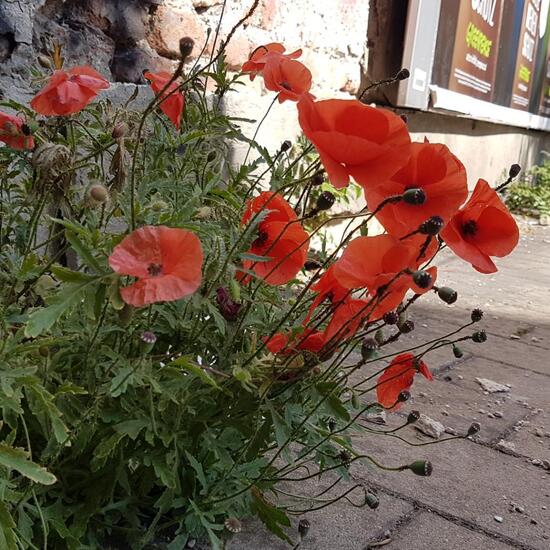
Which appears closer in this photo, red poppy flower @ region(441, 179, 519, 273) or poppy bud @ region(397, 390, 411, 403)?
red poppy flower @ region(441, 179, 519, 273)

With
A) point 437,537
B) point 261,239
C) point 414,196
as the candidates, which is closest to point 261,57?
point 261,239

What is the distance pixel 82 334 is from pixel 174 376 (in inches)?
6.2

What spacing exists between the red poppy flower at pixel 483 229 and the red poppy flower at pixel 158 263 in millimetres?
413

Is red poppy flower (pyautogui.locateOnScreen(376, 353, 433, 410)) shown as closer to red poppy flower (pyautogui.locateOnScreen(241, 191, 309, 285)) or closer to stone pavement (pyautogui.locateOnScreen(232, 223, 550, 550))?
stone pavement (pyautogui.locateOnScreen(232, 223, 550, 550))

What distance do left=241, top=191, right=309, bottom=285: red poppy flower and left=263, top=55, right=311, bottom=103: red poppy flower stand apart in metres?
0.30

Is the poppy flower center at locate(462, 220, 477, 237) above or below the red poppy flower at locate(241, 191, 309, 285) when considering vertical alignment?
above

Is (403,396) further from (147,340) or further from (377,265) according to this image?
(147,340)

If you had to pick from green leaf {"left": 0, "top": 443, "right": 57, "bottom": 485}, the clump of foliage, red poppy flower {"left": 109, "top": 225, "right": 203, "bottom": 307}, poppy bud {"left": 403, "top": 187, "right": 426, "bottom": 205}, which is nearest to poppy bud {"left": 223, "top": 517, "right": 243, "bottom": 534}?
the clump of foliage

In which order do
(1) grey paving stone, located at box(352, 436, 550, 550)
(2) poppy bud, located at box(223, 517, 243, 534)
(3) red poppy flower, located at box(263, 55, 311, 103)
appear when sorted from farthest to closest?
(1) grey paving stone, located at box(352, 436, 550, 550)
(3) red poppy flower, located at box(263, 55, 311, 103)
(2) poppy bud, located at box(223, 517, 243, 534)

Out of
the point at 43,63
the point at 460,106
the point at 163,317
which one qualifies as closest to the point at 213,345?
the point at 163,317

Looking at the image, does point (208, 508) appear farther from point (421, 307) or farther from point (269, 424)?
point (421, 307)

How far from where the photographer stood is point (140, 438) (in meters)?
1.32

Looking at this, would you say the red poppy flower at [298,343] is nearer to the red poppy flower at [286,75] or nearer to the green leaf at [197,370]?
the green leaf at [197,370]

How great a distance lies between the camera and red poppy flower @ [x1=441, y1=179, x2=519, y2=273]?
1208mm
